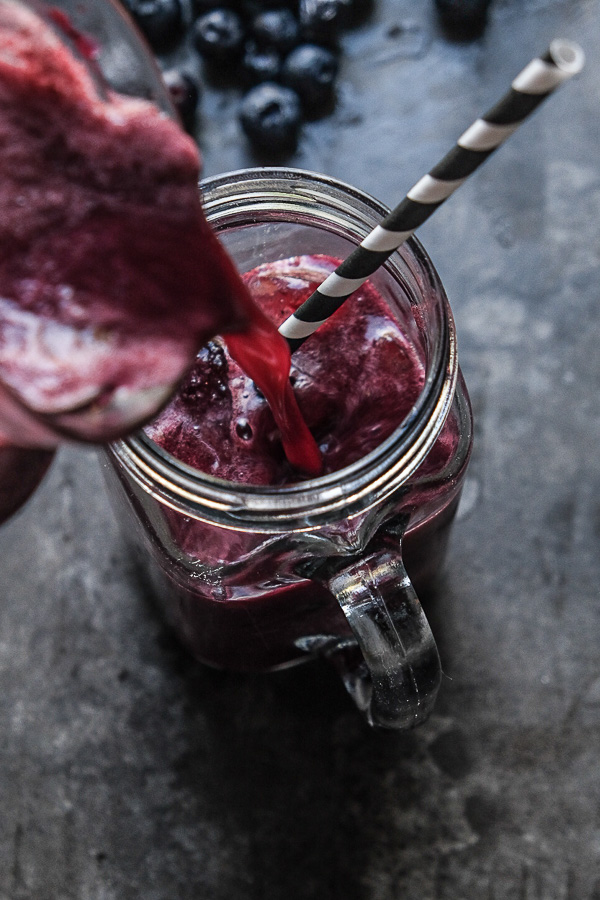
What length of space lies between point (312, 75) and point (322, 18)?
0.09 m

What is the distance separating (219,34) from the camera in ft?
4.11

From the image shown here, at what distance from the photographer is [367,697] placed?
0.94 m

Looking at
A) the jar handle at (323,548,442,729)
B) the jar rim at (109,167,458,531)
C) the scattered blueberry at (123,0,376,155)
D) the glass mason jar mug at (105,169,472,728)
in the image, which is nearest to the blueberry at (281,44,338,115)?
the scattered blueberry at (123,0,376,155)

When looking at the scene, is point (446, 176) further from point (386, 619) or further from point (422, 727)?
point (422, 727)

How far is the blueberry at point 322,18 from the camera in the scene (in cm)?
123

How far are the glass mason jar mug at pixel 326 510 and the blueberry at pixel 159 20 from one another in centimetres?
57

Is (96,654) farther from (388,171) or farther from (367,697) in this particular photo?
(388,171)

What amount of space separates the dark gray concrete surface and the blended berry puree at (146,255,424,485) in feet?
1.18

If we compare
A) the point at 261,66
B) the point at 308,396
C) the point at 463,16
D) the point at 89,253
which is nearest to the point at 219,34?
the point at 261,66

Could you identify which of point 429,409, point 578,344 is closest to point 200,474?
point 429,409

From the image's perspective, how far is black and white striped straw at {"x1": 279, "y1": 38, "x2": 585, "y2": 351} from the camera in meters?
0.49

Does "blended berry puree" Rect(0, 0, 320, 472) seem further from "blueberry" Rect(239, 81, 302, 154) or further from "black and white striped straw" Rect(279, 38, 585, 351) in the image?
"blueberry" Rect(239, 81, 302, 154)

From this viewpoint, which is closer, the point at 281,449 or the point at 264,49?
the point at 281,449

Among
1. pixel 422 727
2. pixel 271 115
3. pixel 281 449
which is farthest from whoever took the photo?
pixel 271 115
